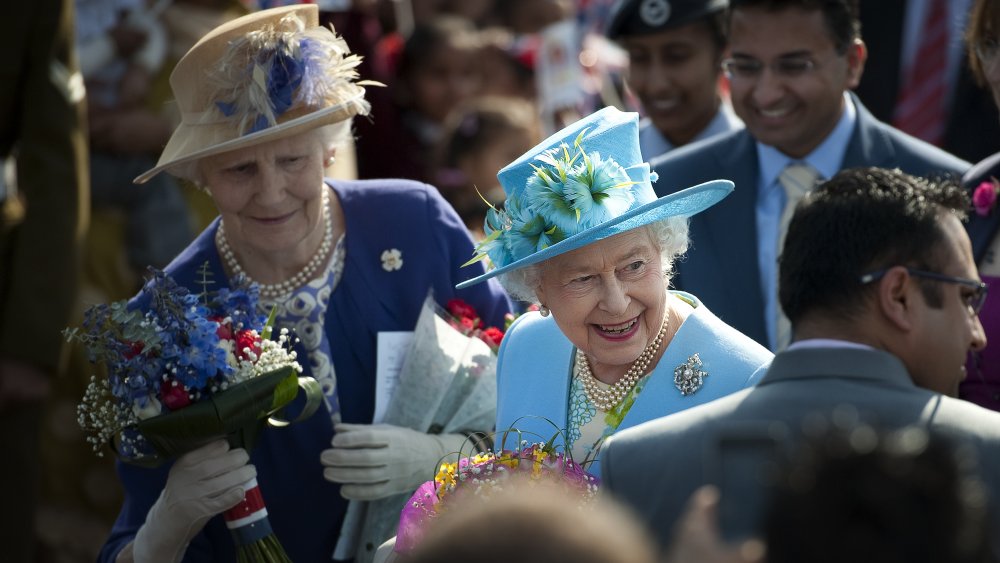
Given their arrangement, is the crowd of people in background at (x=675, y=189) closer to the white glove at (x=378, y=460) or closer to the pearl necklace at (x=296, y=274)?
the pearl necklace at (x=296, y=274)

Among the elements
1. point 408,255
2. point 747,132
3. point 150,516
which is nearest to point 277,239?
point 408,255

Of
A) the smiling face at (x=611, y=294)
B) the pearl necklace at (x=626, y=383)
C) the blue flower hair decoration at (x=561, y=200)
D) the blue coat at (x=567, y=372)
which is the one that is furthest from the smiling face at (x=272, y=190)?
the pearl necklace at (x=626, y=383)

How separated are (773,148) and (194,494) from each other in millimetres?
2522

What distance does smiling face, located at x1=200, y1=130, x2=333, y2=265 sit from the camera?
4234mm

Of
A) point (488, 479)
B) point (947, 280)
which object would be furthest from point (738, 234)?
point (947, 280)

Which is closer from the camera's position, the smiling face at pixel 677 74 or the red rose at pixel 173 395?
the red rose at pixel 173 395

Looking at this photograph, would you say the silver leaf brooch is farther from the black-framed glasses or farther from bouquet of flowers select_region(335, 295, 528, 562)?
bouquet of flowers select_region(335, 295, 528, 562)

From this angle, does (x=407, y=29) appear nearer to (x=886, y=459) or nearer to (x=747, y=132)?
(x=747, y=132)

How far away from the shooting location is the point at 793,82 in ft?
16.5

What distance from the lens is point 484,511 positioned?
1.76 meters

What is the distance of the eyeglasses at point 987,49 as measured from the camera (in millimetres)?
4285

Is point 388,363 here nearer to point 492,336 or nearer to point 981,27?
point 492,336

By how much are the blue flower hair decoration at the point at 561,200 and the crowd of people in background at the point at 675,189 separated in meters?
0.27

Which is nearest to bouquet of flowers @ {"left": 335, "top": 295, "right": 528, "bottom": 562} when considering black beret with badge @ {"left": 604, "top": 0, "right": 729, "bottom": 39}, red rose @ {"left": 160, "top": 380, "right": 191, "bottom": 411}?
red rose @ {"left": 160, "top": 380, "right": 191, "bottom": 411}
